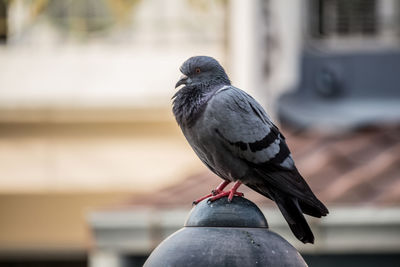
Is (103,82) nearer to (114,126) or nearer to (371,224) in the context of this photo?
(114,126)

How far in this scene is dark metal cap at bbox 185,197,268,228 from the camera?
3.46 m

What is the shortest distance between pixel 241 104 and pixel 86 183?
7620 millimetres

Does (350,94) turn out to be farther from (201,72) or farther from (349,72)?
(201,72)

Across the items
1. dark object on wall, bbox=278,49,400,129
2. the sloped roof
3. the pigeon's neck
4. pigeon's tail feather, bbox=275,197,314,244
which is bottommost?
the sloped roof

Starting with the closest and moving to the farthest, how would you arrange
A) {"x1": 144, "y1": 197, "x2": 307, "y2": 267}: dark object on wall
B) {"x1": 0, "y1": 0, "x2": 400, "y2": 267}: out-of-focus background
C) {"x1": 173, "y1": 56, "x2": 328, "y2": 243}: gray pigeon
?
{"x1": 144, "y1": 197, "x2": 307, "y2": 267}: dark object on wall
{"x1": 173, "y1": 56, "x2": 328, "y2": 243}: gray pigeon
{"x1": 0, "y1": 0, "x2": 400, "y2": 267}: out-of-focus background

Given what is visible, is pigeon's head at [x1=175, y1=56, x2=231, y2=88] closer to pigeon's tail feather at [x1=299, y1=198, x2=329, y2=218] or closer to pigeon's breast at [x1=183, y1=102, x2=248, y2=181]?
pigeon's breast at [x1=183, y1=102, x2=248, y2=181]

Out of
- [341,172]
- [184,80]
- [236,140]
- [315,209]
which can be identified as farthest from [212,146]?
[341,172]

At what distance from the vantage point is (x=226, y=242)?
3.33 metres

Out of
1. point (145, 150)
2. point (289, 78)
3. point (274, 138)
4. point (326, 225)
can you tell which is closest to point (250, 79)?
point (289, 78)

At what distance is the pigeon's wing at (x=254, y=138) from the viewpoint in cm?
361

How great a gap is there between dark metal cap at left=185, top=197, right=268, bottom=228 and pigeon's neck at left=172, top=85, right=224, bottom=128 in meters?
0.29

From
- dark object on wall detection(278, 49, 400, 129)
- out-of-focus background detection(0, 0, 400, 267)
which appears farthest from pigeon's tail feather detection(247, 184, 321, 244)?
dark object on wall detection(278, 49, 400, 129)

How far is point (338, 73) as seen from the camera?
9609 mm

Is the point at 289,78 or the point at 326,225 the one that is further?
the point at 289,78
